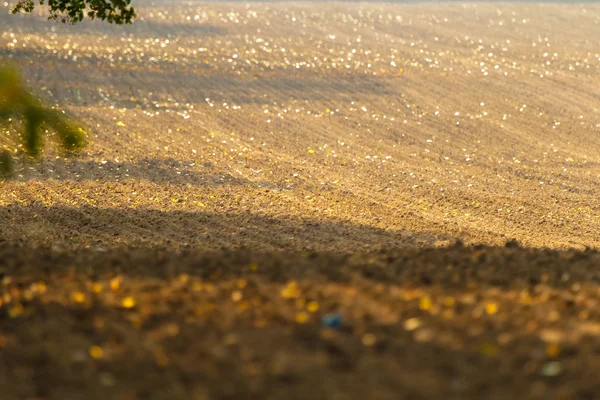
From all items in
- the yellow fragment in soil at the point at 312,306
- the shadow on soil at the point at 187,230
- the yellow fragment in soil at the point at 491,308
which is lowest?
the shadow on soil at the point at 187,230

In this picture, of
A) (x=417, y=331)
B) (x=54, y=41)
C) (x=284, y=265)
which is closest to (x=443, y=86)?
(x=54, y=41)

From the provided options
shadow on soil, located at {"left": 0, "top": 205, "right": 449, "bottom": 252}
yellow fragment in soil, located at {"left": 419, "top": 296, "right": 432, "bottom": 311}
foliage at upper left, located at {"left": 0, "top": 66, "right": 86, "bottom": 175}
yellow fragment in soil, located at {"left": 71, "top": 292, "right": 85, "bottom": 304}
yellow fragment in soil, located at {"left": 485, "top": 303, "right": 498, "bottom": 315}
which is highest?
foliage at upper left, located at {"left": 0, "top": 66, "right": 86, "bottom": 175}

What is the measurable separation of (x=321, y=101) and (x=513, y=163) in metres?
7.03

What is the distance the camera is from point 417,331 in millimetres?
5547

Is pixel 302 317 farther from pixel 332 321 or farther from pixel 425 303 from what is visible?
pixel 425 303

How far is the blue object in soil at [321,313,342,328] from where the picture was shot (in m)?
5.69

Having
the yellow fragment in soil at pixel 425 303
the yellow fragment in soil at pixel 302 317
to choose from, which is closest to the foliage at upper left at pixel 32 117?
the yellow fragment in soil at pixel 302 317

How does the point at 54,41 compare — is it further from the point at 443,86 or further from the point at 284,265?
the point at 284,265

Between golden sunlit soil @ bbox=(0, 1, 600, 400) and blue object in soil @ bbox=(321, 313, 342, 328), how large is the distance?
26 millimetres

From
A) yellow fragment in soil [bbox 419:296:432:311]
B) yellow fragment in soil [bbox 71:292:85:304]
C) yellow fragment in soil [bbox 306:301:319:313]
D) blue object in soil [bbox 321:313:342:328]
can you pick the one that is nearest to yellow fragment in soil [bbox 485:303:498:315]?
yellow fragment in soil [bbox 419:296:432:311]

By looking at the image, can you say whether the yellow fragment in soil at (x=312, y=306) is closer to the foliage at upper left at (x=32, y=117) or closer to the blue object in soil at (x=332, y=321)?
the blue object in soil at (x=332, y=321)

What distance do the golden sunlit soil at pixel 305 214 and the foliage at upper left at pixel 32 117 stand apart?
3.81 feet

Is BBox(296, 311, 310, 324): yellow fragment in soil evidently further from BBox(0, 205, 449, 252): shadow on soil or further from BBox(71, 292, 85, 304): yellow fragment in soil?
BBox(0, 205, 449, 252): shadow on soil

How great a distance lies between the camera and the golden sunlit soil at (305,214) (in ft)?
16.9
